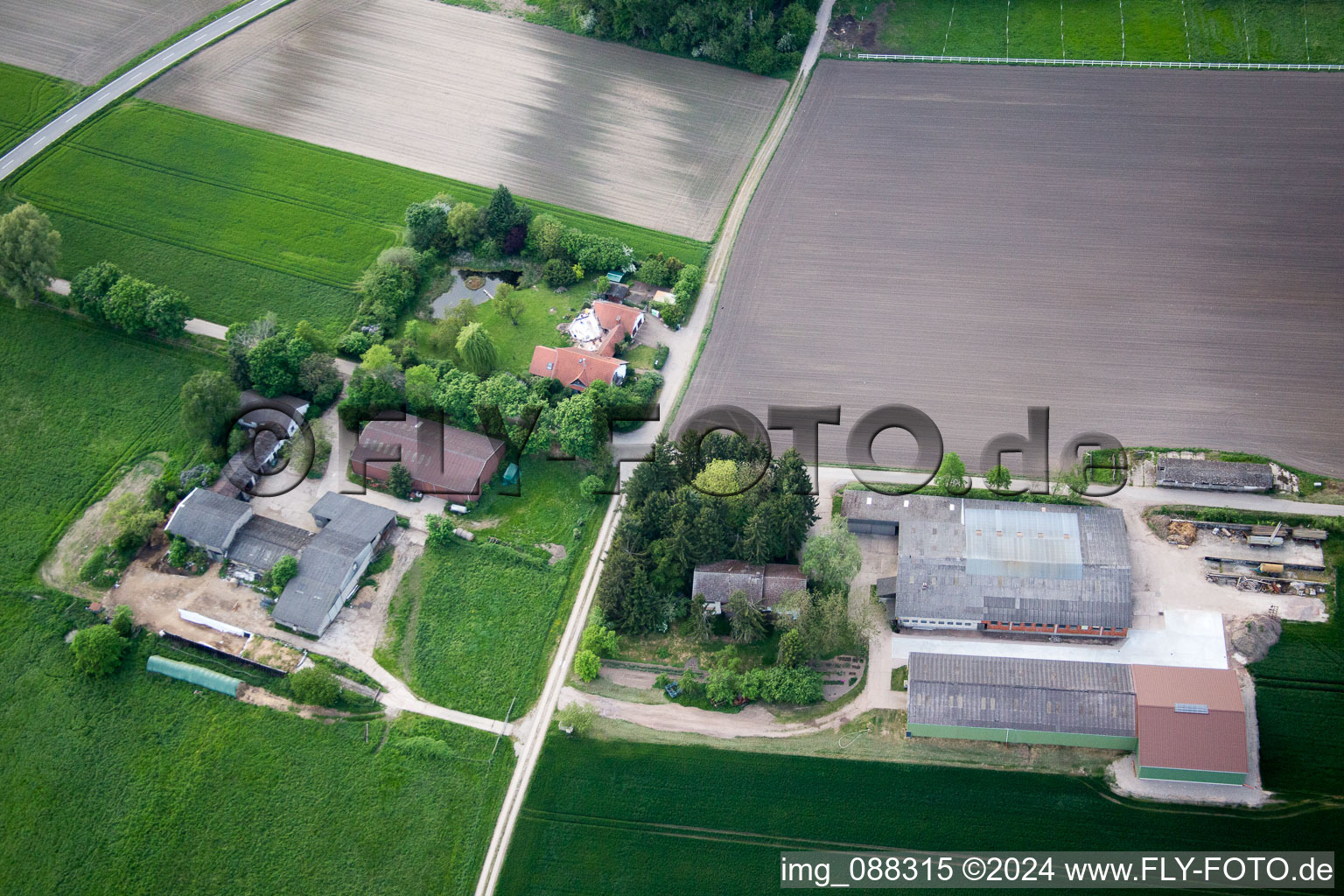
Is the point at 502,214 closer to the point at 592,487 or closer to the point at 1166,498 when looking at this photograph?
the point at 592,487

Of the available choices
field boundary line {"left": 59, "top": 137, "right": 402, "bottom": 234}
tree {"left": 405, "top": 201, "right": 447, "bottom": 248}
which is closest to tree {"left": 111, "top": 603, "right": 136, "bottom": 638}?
tree {"left": 405, "top": 201, "right": 447, "bottom": 248}

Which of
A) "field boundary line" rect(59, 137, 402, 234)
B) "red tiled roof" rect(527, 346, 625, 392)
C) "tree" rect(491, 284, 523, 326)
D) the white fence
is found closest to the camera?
"red tiled roof" rect(527, 346, 625, 392)

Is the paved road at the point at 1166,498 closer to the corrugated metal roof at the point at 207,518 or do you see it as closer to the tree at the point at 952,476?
the tree at the point at 952,476

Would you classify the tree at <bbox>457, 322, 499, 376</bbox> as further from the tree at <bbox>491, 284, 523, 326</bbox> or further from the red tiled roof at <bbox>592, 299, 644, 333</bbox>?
the red tiled roof at <bbox>592, 299, 644, 333</bbox>

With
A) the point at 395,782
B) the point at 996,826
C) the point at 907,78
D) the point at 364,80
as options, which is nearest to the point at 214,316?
the point at 364,80

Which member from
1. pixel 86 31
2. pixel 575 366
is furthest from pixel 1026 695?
pixel 86 31

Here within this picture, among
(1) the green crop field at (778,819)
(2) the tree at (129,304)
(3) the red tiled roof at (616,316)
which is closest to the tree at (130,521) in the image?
(2) the tree at (129,304)
